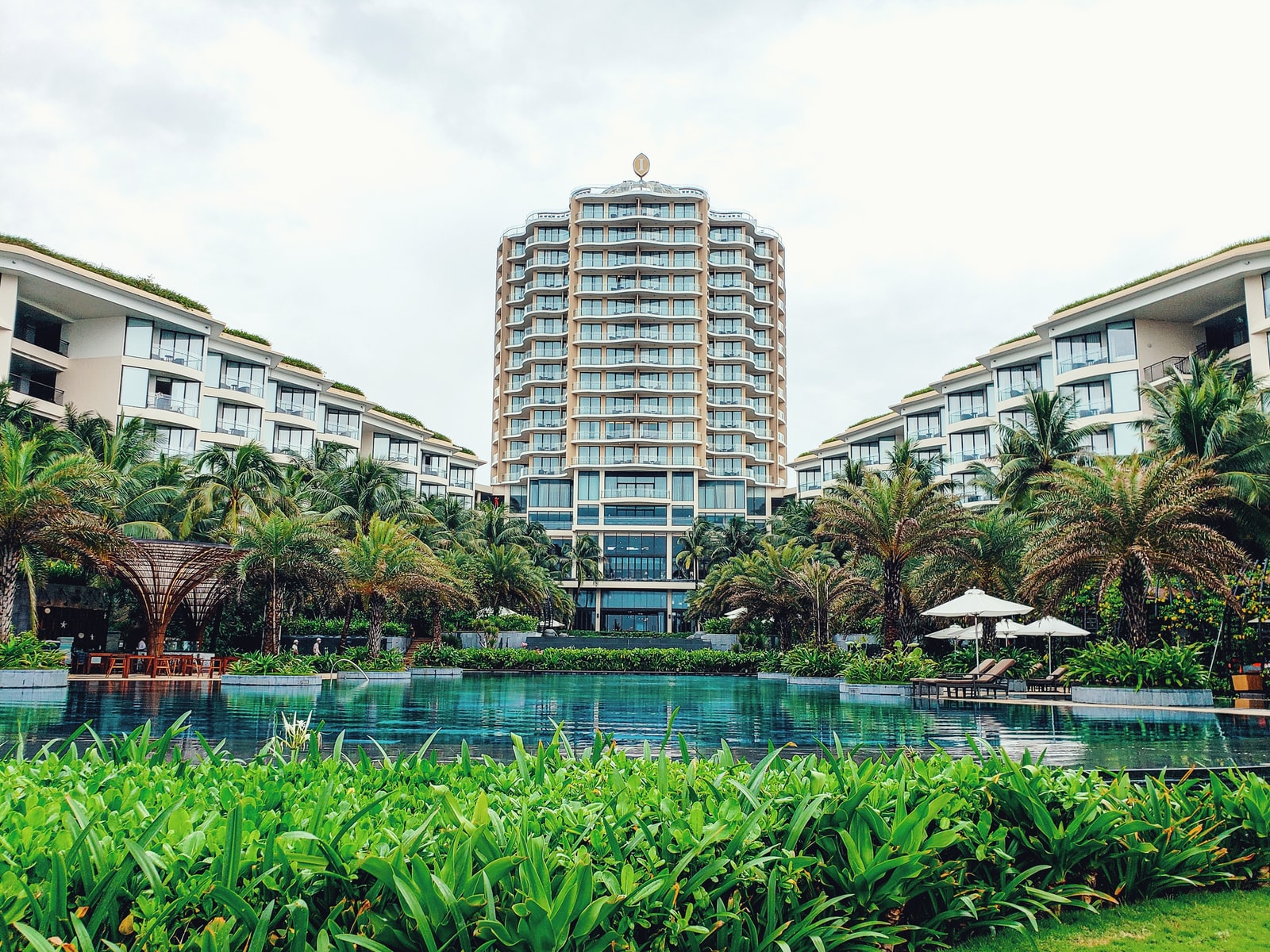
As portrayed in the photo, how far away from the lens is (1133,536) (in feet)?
68.9

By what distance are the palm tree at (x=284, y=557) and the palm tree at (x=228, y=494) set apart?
4677 mm

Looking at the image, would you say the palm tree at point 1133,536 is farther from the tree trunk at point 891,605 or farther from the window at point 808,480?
the window at point 808,480

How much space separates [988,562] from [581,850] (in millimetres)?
30721

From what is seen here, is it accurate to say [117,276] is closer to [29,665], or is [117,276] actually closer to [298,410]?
[298,410]

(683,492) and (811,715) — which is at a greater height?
(683,492)

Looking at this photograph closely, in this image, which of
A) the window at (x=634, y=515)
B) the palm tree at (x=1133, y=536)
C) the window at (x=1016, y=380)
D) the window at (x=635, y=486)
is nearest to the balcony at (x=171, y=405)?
the window at (x=634, y=515)

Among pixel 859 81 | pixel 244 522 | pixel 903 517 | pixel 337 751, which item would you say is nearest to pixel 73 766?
pixel 337 751

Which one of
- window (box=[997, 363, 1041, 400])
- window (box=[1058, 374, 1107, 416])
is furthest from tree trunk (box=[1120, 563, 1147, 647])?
window (box=[997, 363, 1041, 400])

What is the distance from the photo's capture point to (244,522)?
29812 millimetres

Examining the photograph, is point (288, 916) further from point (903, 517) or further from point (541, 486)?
point (541, 486)

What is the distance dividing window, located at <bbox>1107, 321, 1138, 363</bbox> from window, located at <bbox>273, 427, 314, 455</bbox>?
49755mm

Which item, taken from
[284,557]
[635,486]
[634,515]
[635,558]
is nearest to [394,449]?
[635,486]

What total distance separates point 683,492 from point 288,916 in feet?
271

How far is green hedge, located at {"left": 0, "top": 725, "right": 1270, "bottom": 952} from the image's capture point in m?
2.96
